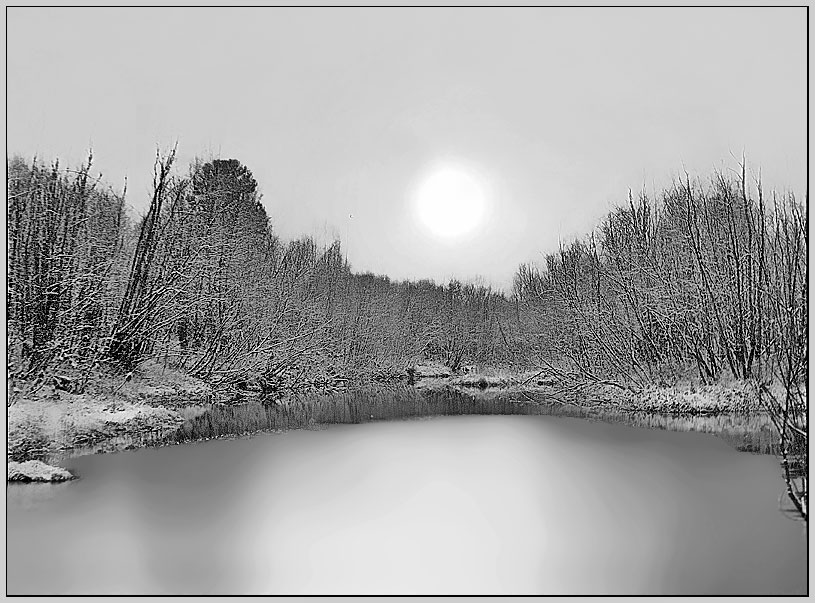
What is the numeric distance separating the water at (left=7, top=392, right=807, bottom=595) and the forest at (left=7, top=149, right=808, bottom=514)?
480 mm

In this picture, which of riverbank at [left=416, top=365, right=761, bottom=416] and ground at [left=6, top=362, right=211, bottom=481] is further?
riverbank at [left=416, top=365, right=761, bottom=416]

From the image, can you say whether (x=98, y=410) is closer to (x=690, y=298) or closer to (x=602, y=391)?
(x=602, y=391)

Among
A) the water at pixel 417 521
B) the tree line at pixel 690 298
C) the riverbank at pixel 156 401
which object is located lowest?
the water at pixel 417 521

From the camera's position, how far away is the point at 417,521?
3.72m

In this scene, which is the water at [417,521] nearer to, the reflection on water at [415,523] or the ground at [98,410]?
the reflection on water at [415,523]

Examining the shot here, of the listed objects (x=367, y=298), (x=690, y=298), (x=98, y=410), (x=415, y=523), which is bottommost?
(x=415, y=523)

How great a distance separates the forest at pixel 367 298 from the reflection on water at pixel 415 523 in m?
0.50

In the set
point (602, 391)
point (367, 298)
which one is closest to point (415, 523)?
point (602, 391)

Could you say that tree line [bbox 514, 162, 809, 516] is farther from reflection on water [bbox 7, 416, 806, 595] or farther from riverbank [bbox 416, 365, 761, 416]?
reflection on water [bbox 7, 416, 806, 595]

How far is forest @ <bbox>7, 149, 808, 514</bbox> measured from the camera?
3.98 metres

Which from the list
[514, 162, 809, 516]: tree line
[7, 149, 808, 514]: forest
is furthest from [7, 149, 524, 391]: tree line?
[514, 162, 809, 516]: tree line

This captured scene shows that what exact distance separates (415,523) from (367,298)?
200cm

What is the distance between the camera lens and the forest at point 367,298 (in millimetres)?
3979

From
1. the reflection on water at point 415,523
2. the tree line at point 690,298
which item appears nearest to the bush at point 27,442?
the reflection on water at point 415,523
